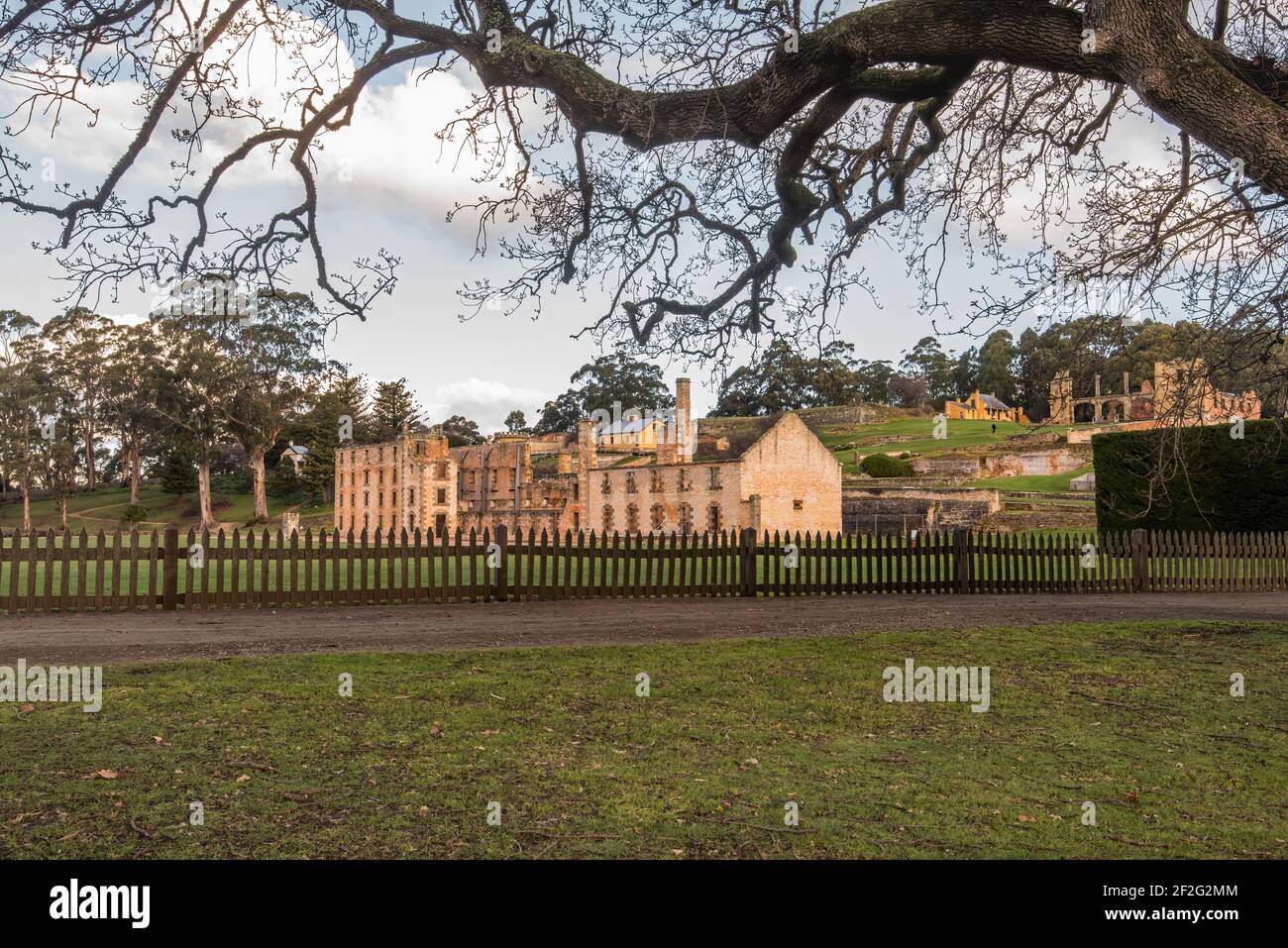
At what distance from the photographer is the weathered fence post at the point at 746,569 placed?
61.8ft

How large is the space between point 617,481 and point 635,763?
4626 centimetres

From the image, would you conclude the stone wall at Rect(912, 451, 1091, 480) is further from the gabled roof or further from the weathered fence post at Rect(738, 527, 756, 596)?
the weathered fence post at Rect(738, 527, 756, 596)

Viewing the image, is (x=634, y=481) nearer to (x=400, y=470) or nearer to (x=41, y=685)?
(x=400, y=470)

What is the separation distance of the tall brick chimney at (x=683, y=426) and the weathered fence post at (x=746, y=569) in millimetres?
29870

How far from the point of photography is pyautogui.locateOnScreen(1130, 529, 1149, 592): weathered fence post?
20891mm

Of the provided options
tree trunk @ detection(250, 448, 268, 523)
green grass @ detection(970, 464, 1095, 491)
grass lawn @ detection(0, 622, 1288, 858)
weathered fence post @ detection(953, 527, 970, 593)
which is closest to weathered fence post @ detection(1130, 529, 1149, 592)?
weathered fence post @ detection(953, 527, 970, 593)

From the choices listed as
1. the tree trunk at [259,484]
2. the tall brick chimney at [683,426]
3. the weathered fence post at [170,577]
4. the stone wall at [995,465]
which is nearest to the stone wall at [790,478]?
the tall brick chimney at [683,426]

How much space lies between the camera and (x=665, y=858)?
14.7ft

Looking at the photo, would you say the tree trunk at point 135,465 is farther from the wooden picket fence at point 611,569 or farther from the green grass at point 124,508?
the wooden picket fence at point 611,569

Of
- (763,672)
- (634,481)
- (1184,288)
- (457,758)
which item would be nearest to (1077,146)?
(1184,288)

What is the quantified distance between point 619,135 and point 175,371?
2494 inches

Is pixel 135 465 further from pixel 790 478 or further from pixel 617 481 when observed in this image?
pixel 790 478

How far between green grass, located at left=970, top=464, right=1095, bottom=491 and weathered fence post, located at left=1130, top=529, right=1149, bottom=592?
3974cm

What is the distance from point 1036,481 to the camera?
6397cm
